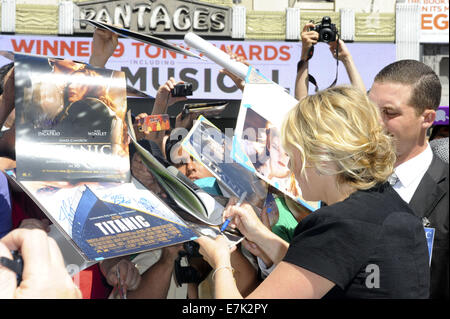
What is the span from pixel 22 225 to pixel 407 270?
0.92 metres

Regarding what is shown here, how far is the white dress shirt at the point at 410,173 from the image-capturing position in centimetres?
179

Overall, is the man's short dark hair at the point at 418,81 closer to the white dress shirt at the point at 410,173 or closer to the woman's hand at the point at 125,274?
the white dress shirt at the point at 410,173

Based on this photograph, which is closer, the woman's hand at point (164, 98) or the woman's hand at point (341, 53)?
the woman's hand at point (164, 98)

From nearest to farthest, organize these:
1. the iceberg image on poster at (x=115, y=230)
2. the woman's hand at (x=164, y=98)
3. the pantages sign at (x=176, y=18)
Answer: the iceberg image on poster at (x=115, y=230)
the woman's hand at (x=164, y=98)
the pantages sign at (x=176, y=18)

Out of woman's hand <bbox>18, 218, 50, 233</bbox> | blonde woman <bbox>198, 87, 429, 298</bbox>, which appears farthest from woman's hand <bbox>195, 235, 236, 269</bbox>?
woman's hand <bbox>18, 218, 50, 233</bbox>

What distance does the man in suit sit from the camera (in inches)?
66.2

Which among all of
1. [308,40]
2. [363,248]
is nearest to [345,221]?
[363,248]

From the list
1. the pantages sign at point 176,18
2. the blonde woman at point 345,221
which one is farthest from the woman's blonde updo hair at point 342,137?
the pantages sign at point 176,18

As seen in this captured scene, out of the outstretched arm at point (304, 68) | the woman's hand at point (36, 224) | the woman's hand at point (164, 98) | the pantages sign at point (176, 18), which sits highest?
the pantages sign at point (176, 18)

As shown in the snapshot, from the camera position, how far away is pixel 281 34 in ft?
24.5

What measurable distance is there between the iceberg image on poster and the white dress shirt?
33.7 inches

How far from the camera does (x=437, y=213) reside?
1.69 metres

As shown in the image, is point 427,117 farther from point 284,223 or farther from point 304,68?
point 284,223
